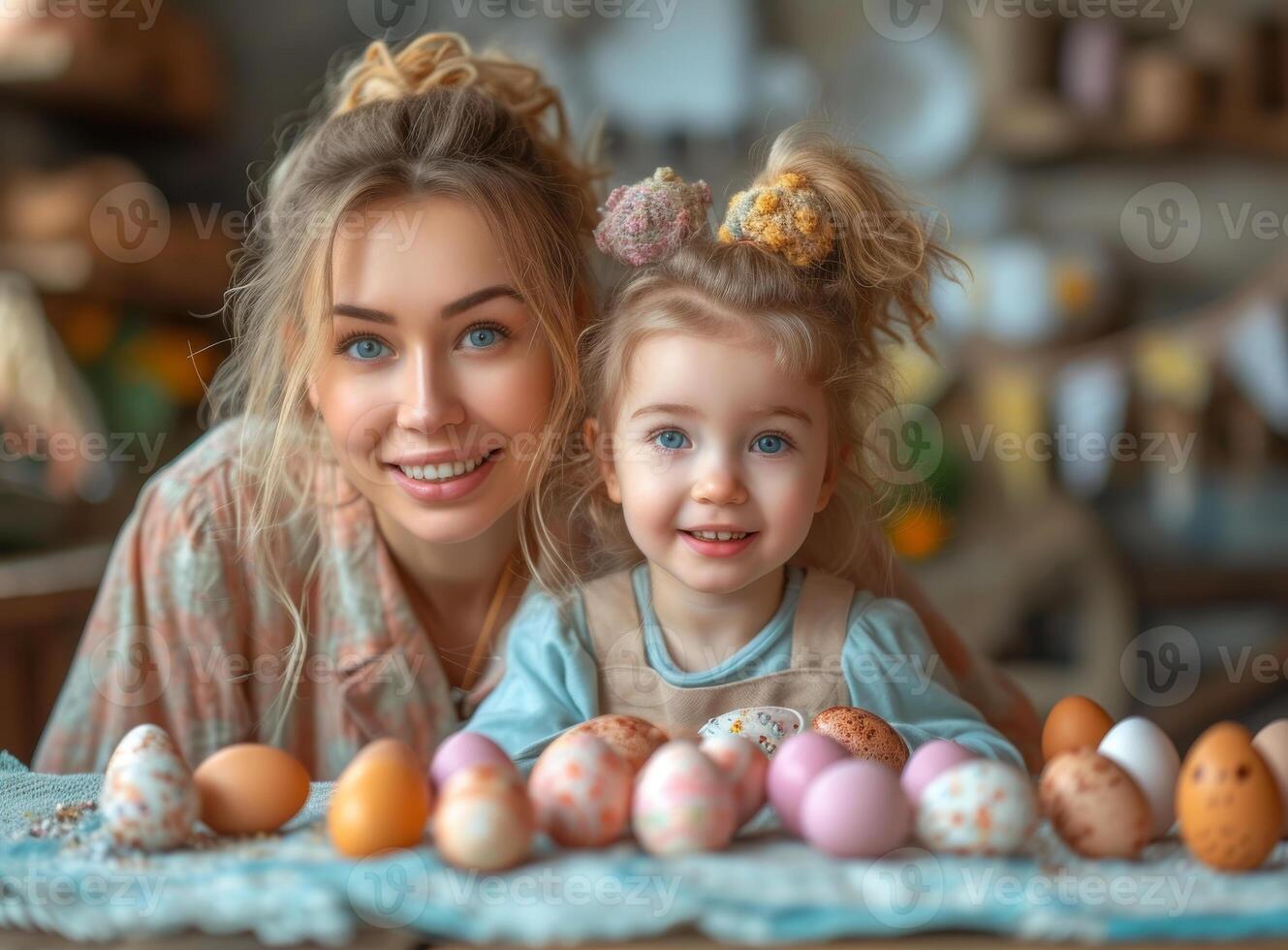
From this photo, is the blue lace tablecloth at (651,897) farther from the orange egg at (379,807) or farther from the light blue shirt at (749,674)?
the light blue shirt at (749,674)

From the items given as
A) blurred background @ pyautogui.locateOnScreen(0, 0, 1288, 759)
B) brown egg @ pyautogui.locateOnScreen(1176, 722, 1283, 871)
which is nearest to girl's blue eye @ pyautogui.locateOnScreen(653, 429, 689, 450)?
brown egg @ pyautogui.locateOnScreen(1176, 722, 1283, 871)

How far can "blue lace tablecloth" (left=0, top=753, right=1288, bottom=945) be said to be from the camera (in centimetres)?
71

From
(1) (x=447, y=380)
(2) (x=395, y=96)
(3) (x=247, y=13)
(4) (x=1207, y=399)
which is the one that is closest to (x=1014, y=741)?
(1) (x=447, y=380)

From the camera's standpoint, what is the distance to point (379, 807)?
2.59 feet

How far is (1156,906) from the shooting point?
722mm

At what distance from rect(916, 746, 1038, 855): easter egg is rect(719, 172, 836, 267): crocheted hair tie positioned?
473 millimetres

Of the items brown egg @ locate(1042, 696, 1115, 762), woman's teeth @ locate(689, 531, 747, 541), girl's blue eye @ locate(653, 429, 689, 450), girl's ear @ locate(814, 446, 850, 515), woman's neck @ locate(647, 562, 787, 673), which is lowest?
brown egg @ locate(1042, 696, 1115, 762)

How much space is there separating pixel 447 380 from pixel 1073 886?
668mm

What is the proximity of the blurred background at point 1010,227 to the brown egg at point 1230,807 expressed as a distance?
1980 mm

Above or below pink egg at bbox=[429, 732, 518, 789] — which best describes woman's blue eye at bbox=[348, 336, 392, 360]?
above

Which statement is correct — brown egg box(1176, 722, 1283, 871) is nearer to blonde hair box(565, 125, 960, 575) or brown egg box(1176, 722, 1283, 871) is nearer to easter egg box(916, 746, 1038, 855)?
easter egg box(916, 746, 1038, 855)

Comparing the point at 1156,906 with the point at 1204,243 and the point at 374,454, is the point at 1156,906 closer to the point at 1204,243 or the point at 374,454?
the point at 374,454

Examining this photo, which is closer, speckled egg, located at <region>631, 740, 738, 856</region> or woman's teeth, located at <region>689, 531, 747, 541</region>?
speckled egg, located at <region>631, 740, 738, 856</region>

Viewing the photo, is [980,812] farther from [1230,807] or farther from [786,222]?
[786,222]
